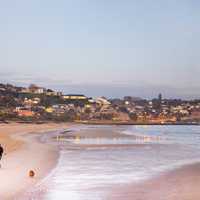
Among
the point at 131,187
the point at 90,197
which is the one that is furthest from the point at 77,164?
the point at 90,197

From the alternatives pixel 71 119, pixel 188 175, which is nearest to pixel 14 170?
pixel 188 175

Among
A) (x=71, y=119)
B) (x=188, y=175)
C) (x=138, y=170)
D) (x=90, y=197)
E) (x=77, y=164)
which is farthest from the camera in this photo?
(x=71, y=119)

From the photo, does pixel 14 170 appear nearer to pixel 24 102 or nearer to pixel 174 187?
pixel 174 187

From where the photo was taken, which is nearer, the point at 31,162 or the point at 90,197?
the point at 90,197

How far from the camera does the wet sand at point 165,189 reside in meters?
13.4

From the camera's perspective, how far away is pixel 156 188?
15219 millimetres

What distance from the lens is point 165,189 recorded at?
49.4 feet

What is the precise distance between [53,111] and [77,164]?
172 meters

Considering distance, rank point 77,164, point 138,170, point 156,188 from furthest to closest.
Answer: point 77,164, point 138,170, point 156,188

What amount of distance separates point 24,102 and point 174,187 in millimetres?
181241

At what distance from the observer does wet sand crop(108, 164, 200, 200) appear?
528 inches

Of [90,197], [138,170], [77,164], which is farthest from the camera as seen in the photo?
[77,164]

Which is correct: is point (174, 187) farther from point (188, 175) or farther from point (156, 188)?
point (188, 175)

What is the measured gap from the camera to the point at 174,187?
1548 centimetres
